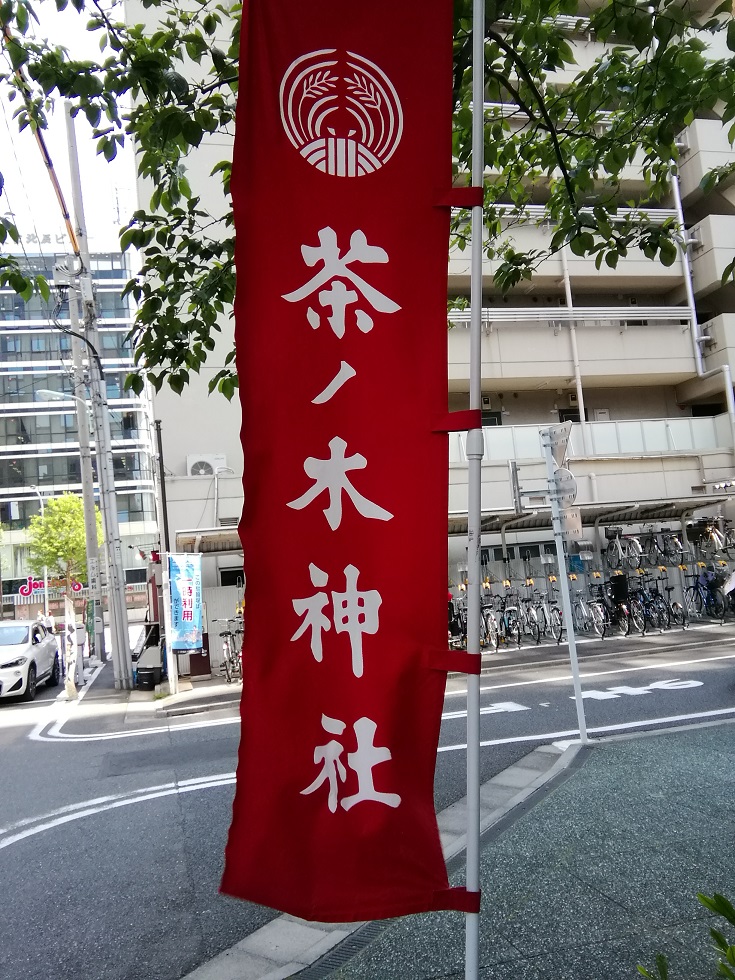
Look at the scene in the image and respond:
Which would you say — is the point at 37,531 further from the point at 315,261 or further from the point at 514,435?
the point at 315,261

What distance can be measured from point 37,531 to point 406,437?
49.5 m

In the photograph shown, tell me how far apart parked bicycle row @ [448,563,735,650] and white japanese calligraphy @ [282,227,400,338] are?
15082mm

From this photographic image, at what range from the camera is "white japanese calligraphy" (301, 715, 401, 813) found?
2102 mm

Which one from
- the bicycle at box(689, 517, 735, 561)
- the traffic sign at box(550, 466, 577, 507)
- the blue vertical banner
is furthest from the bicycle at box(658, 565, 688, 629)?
the traffic sign at box(550, 466, 577, 507)

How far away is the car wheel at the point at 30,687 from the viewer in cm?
1517

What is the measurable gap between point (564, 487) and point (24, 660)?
38.7ft

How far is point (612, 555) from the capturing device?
20.0 m

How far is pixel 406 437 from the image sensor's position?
6.98 feet

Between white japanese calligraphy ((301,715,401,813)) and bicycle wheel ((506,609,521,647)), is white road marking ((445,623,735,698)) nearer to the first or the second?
bicycle wheel ((506,609,521,647))

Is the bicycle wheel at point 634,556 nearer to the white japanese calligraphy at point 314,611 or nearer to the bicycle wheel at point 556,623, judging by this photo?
the bicycle wheel at point 556,623

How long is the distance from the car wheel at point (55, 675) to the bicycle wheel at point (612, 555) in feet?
45.2

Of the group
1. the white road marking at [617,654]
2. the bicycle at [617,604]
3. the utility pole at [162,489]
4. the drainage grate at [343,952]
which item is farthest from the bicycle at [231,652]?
the drainage grate at [343,952]

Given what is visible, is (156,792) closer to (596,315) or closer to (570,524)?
(570,524)

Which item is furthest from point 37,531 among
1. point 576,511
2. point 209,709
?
point 576,511
